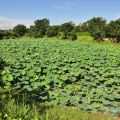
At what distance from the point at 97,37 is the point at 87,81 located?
4132 cm

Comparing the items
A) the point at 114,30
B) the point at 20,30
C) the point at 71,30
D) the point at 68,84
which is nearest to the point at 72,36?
the point at 71,30

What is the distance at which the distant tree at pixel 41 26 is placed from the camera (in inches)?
2534

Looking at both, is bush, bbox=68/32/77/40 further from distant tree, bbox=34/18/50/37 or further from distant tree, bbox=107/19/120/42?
distant tree, bbox=34/18/50/37

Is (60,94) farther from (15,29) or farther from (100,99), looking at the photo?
(15,29)

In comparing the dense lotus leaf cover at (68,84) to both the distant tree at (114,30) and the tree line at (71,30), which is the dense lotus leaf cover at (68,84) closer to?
the tree line at (71,30)

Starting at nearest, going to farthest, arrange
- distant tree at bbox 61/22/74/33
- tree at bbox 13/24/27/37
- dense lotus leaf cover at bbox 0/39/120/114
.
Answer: dense lotus leaf cover at bbox 0/39/120/114 → distant tree at bbox 61/22/74/33 → tree at bbox 13/24/27/37

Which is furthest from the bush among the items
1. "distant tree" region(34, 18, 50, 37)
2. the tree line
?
"distant tree" region(34, 18, 50, 37)

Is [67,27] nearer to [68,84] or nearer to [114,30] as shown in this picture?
[114,30]

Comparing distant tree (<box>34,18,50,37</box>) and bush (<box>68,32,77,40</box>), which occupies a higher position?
distant tree (<box>34,18,50,37</box>)

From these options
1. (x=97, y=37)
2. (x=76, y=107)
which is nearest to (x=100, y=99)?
(x=76, y=107)

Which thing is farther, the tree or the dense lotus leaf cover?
the tree

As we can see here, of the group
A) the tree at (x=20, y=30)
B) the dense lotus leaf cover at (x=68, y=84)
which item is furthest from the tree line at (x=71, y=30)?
the dense lotus leaf cover at (x=68, y=84)

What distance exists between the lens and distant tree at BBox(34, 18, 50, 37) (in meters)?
64.4

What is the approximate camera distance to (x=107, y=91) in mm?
10609
